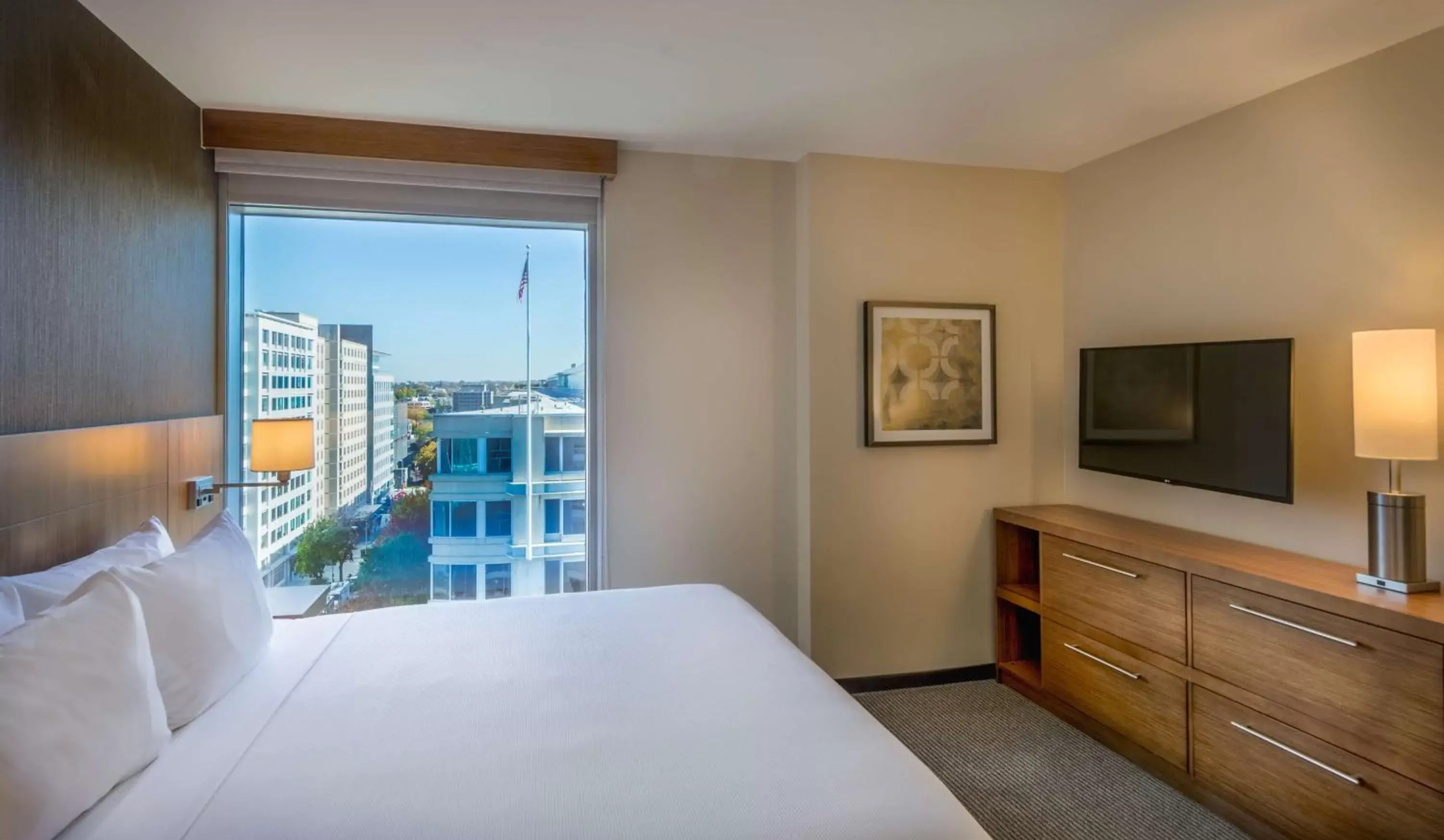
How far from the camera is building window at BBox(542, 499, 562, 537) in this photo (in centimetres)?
345

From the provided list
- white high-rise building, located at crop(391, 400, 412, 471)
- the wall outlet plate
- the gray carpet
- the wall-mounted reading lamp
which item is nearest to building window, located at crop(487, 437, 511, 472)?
white high-rise building, located at crop(391, 400, 412, 471)

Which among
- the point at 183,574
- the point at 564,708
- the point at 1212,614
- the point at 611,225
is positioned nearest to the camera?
the point at 564,708

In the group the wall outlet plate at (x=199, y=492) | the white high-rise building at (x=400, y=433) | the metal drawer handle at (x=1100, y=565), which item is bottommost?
the metal drawer handle at (x=1100, y=565)

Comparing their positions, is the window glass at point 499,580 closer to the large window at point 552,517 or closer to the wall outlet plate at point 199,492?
the large window at point 552,517

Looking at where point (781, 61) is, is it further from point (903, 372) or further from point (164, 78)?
point (164, 78)

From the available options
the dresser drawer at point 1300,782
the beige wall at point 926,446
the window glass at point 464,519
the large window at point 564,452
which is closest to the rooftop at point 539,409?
the large window at point 564,452

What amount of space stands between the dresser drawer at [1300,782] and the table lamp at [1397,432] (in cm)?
53

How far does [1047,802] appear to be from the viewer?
2479mm

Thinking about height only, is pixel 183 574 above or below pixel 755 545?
above

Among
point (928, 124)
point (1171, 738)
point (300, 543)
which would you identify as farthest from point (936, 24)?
point (300, 543)

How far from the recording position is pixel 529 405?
3.42m

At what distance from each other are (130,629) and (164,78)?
2156 mm

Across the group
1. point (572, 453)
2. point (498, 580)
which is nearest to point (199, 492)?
point (498, 580)

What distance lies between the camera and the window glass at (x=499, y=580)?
11.1ft
